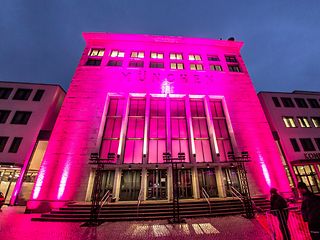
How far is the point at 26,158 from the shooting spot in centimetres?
1591

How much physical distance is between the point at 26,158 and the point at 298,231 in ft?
71.7

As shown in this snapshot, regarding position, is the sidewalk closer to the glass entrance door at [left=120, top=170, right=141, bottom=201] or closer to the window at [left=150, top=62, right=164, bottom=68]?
the glass entrance door at [left=120, top=170, right=141, bottom=201]

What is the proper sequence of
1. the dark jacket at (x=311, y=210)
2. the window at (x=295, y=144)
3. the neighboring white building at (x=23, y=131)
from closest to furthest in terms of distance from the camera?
1. the dark jacket at (x=311, y=210)
2. the neighboring white building at (x=23, y=131)
3. the window at (x=295, y=144)

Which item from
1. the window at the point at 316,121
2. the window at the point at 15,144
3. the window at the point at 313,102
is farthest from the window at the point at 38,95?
the window at the point at 313,102

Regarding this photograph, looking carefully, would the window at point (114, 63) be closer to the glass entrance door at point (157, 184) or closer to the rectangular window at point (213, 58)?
the rectangular window at point (213, 58)

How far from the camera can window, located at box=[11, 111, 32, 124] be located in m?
17.5

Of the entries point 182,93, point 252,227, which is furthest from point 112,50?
point 252,227

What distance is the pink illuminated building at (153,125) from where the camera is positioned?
13.6 metres

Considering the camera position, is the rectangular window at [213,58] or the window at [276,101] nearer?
the window at [276,101]

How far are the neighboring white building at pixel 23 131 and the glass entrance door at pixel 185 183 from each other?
14932 mm

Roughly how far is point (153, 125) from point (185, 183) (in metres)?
6.62

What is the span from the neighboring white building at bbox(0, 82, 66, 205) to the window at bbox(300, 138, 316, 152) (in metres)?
30.8

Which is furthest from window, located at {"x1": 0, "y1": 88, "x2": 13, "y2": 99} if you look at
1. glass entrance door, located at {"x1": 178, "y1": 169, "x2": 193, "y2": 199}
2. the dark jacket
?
the dark jacket

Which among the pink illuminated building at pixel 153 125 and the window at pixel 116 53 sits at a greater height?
the window at pixel 116 53
